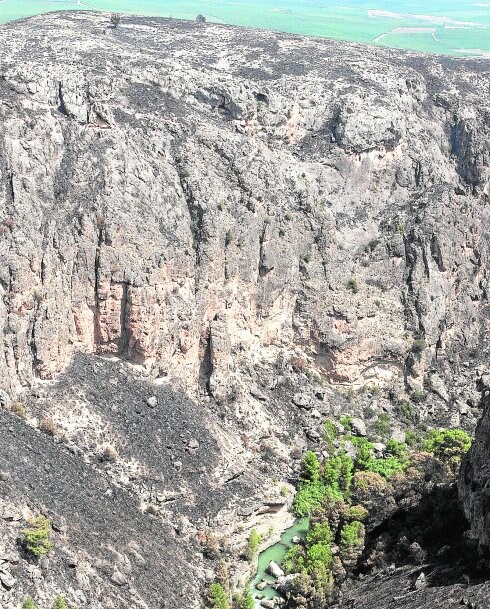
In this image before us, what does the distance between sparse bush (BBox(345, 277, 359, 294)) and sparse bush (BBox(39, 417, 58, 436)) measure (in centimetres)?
3172

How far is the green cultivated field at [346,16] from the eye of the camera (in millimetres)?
127688

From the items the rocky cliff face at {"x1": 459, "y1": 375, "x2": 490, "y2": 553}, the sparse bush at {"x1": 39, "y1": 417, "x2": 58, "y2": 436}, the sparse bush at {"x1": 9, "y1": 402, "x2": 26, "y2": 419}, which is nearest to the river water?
the rocky cliff face at {"x1": 459, "y1": 375, "x2": 490, "y2": 553}

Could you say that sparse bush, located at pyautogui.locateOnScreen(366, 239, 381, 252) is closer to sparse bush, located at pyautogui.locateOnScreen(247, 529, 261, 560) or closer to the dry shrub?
sparse bush, located at pyautogui.locateOnScreen(247, 529, 261, 560)

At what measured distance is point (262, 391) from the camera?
7788cm

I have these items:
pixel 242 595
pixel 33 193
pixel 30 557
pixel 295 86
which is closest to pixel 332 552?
pixel 242 595

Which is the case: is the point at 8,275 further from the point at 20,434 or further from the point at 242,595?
the point at 242,595

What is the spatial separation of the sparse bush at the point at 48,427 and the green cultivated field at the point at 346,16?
66.8m

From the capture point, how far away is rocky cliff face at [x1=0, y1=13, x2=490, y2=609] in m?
68.9

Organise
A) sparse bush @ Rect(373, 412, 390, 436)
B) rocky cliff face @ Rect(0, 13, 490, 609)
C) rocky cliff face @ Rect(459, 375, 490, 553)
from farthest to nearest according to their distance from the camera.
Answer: sparse bush @ Rect(373, 412, 390, 436) < rocky cliff face @ Rect(0, 13, 490, 609) < rocky cliff face @ Rect(459, 375, 490, 553)

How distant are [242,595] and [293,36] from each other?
6900 cm

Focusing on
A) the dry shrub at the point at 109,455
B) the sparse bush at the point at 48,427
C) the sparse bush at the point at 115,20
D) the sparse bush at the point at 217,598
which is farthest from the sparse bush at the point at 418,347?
the sparse bush at the point at 115,20

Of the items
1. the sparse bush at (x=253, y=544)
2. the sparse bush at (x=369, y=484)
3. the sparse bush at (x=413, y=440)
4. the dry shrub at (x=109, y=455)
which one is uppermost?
the dry shrub at (x=109, y=455)

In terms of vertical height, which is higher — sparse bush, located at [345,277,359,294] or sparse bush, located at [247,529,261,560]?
sparse bush, located at [345,277,359,294]

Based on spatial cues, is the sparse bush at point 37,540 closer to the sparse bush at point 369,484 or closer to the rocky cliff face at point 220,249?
the rocky cliff face at point 220,249
